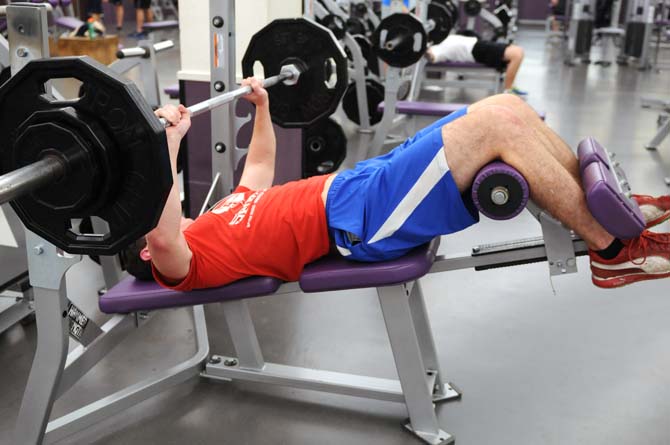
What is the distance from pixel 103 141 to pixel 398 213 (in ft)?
2.71

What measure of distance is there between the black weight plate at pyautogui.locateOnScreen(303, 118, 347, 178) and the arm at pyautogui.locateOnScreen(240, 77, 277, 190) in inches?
55.8

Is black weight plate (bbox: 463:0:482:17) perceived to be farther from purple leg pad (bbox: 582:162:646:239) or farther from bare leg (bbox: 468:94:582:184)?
purple leg pad (bbox: 582:162:646:239)

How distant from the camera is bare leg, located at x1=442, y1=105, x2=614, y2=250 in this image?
4.84ft

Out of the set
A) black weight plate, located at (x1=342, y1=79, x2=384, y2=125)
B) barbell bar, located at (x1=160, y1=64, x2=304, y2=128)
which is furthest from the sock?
black weight plate, located at (x1=342, y1=79, x2=384, y2=125)

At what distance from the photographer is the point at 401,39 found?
3674 millimetres

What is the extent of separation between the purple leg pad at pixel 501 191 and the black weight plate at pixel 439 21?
3.80 metres

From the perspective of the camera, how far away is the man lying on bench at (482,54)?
545cm

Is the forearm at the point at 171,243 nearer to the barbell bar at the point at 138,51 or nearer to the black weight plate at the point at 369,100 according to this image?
the barbell bar at the point at 138,51

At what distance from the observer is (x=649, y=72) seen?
25.2 ft

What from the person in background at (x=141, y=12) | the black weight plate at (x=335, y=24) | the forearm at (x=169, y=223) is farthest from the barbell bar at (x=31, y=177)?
the person in background at (x=141, y=12)

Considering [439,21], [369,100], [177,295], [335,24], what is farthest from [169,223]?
[439,21]

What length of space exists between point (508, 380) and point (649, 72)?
22.7ft

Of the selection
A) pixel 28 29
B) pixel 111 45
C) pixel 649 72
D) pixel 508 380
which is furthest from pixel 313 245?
pixel 649 72

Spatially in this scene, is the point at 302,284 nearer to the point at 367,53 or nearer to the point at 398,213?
the point at 398,213
